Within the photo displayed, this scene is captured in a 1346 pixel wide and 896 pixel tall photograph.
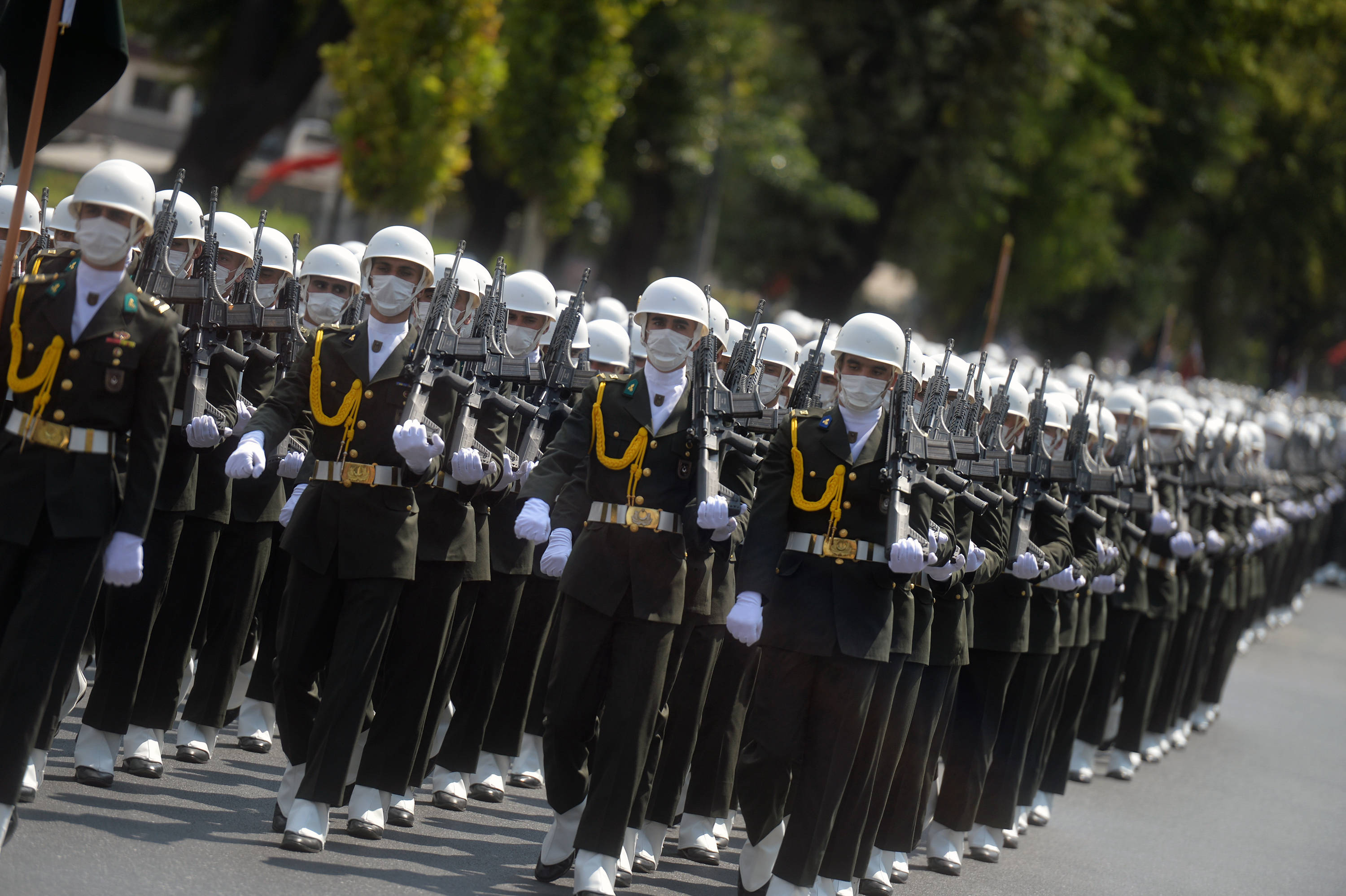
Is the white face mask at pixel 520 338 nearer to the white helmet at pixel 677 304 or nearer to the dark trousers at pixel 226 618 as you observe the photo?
the dark trousers at pixel 226 618

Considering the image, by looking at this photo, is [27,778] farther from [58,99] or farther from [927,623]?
[927,623]

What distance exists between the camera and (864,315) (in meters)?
7.36

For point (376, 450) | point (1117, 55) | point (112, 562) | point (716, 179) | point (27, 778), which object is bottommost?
point (27, 778)

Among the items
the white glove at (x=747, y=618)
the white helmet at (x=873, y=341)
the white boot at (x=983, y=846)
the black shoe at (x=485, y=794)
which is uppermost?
the white helmet at (x=873, y=341)

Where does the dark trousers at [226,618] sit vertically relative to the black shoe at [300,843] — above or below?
above

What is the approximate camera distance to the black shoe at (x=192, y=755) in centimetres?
830

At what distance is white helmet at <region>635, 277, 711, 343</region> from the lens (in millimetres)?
7316

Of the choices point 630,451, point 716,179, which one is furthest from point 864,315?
point 716,179

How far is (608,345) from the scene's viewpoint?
1008cm

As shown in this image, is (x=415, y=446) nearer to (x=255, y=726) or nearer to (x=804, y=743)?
(x=804, y=743)

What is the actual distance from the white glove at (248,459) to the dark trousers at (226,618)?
1444 mm

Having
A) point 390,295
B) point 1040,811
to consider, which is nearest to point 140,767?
point 390,295

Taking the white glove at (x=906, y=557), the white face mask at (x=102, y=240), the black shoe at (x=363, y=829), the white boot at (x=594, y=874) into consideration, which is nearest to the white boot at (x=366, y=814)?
the black shoe at (x=363, y=829)

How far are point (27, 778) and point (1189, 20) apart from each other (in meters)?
35.0
